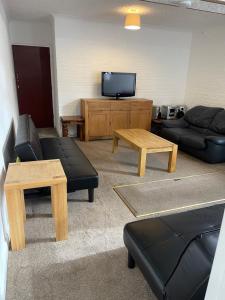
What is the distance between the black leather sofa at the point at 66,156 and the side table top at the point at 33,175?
159 mm

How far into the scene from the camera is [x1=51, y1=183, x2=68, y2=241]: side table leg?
5.89ft

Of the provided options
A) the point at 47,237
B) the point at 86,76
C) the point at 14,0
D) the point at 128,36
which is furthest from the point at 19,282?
the point at 128,36

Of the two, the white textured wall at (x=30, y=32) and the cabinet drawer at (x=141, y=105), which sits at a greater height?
the white textured wall at (x=30, y=32)

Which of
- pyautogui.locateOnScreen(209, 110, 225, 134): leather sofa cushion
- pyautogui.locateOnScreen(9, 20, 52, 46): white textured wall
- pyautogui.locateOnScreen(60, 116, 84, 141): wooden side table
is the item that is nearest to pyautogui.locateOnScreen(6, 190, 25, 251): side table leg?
pyautogui.locateOnScreen(60, 116, 84, 141): wooden side table

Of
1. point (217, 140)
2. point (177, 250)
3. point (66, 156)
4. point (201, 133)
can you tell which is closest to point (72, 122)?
point (66, 156)

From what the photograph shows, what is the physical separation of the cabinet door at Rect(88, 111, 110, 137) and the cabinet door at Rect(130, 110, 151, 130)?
59 centimetres

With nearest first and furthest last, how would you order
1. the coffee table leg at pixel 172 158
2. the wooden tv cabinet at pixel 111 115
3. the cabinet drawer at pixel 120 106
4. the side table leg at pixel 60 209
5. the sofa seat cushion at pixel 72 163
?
the side table leg at pixel 60 209, the sofa seat cushion at pixel 72 163, the coffee table leg at pixel 172 158, the wooden tv cabinet at pixel 111 115, the cabinet drawer at pixel 120 106

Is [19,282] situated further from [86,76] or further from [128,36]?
[128,36]

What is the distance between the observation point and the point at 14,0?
3434 mm

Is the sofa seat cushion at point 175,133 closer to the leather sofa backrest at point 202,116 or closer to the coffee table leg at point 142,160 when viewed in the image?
the leather sofa backrest at point 202,116

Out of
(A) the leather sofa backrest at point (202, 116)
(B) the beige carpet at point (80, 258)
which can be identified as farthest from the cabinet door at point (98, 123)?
(B) the beige carpet at point (80, 258)

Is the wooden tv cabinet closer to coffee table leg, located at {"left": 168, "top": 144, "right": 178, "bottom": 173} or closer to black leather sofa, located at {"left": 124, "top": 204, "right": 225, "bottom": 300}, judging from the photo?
coffee table leg, located at {"left": 168, "top": 144, "right": 178, "bottom": 173}

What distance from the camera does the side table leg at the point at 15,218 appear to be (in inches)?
65.4

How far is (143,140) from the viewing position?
3463 mm
